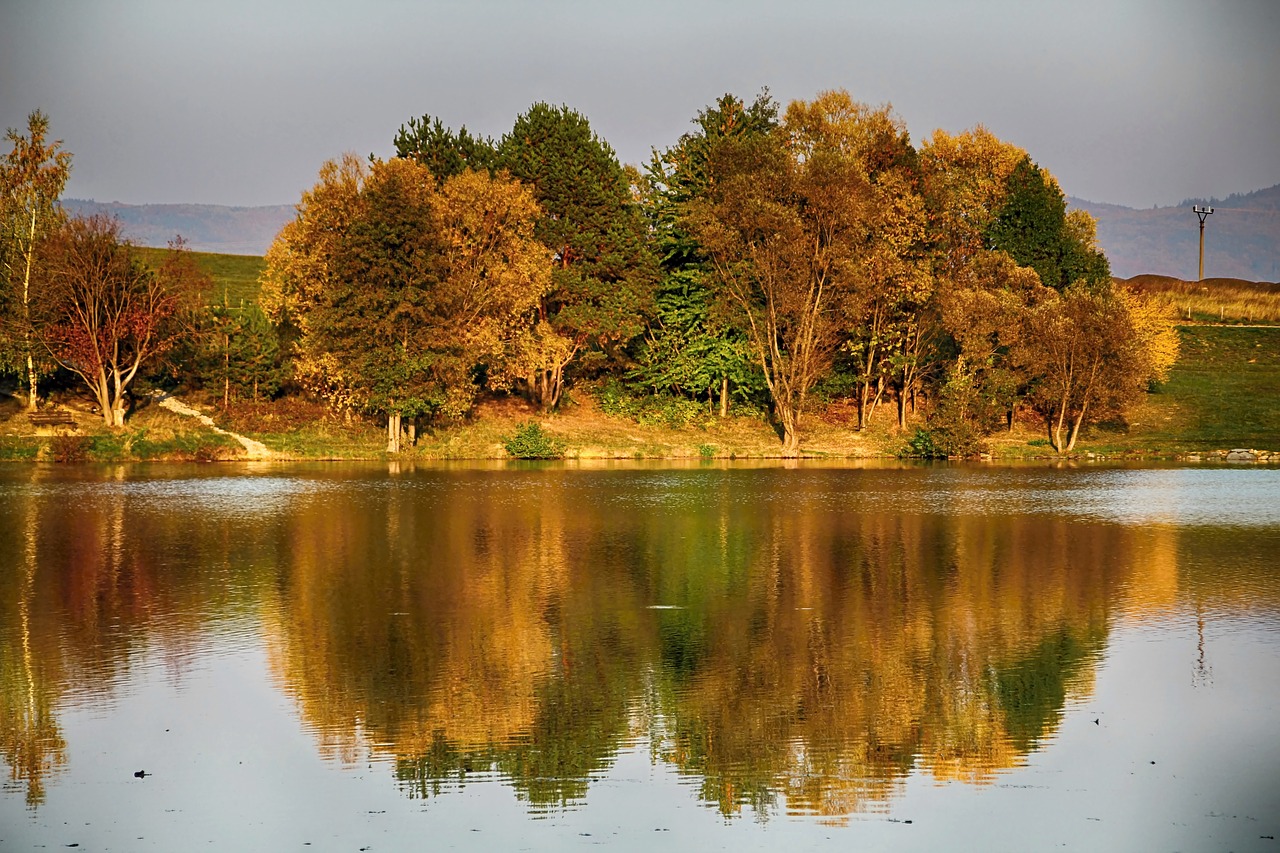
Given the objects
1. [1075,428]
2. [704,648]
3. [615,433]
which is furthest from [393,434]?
[704,648]

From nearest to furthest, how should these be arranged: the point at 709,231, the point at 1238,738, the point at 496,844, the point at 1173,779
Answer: the point at 496,844, the point at 1173,779, the point at 1238,738, the point at 709,231

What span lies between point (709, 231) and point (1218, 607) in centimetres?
4518

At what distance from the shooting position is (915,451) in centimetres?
6800

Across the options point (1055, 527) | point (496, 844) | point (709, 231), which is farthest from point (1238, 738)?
point (709, 231)

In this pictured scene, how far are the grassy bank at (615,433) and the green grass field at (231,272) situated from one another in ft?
58.6

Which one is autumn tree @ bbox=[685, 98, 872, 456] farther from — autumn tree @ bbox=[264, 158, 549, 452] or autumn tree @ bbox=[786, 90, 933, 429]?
autumn tree @ bbox=[264, 158, 549, 452]

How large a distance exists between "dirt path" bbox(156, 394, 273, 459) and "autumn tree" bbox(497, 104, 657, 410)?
14.9m

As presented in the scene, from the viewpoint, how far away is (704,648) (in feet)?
63.9

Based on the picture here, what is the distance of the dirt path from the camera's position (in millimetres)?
61625

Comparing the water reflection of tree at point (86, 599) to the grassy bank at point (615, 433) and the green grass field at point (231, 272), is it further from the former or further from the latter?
the green grass field at point (231, 272)

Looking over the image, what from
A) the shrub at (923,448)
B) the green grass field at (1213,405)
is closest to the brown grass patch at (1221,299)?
the green grass field at (1213,405)

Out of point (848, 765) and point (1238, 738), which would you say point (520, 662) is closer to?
point (848, 765)

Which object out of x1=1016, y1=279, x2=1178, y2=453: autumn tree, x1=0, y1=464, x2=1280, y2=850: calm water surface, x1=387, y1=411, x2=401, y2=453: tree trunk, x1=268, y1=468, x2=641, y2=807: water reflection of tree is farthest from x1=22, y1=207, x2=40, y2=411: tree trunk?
x1=1016, y1=279, x2=1178, y2=453: autumn tree

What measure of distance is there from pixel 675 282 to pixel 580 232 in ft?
21.5
